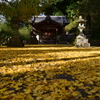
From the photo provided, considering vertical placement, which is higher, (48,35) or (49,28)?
(49,28)

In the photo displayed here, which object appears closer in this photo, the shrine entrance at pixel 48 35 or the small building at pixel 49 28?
the small building at pixel 49 28

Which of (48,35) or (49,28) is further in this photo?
(48,35)

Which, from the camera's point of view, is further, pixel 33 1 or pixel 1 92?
pixel 33 1

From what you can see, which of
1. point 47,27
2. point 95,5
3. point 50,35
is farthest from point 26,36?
point 95,5

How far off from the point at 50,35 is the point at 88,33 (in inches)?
401

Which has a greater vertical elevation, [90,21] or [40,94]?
[90,21]

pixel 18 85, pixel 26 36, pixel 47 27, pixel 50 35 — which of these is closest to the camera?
pixel 18 85

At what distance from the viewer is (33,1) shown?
10445mm

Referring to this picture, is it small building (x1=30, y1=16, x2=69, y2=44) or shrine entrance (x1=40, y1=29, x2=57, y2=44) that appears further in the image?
shrine entrance (x1=40, y1=29, x2=57, y2=44)

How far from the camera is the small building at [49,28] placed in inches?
973

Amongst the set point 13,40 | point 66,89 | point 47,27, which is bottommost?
point 66,89

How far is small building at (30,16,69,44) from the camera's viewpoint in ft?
81.1

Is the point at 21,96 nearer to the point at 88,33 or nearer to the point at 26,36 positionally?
the point at 88,33

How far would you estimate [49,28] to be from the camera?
2553cm
